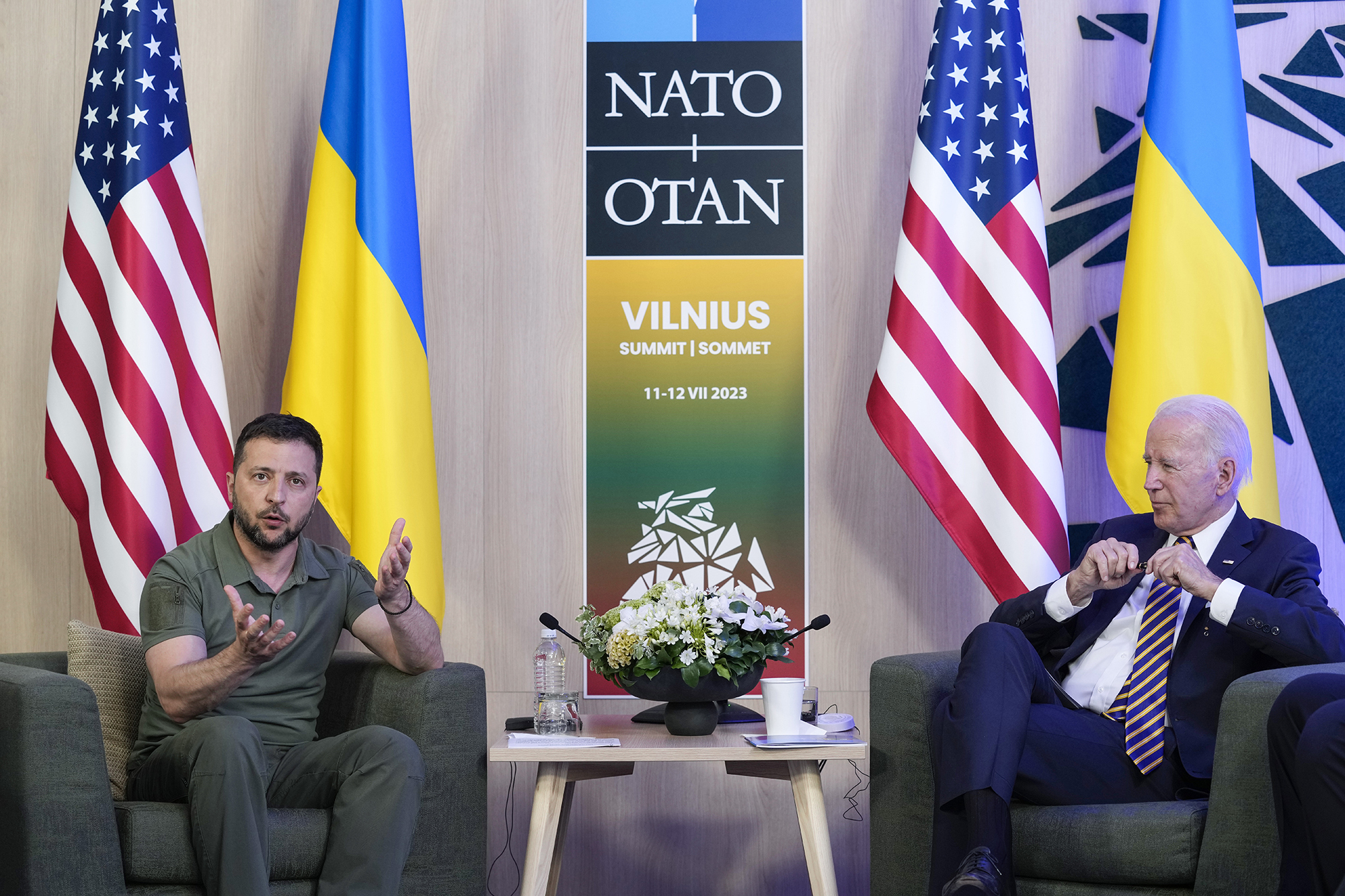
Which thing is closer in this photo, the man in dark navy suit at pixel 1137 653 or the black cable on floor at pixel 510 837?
the man in dark navy suit at pixel 1137 653

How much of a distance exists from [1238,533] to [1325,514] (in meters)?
1.12

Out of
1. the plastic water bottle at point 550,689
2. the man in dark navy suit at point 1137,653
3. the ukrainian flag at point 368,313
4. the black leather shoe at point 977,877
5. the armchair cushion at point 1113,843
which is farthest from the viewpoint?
the ukrainian flag at point 368,313

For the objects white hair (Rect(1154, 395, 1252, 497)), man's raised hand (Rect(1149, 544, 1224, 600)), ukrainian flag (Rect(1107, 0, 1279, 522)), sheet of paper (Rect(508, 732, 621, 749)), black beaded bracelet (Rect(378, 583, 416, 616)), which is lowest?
sheet of paper (Rect(508, 732, 621, 749))

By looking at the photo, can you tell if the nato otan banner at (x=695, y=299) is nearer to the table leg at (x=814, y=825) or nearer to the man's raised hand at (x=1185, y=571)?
the table leg at (x=814, y=825)

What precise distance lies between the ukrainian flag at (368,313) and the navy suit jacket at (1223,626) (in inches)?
61.8

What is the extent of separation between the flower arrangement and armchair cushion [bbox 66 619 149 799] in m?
0.99

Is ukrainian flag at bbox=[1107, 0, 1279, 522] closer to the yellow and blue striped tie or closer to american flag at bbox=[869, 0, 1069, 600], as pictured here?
american flag at bbox=[869, 0, 1069, 600]

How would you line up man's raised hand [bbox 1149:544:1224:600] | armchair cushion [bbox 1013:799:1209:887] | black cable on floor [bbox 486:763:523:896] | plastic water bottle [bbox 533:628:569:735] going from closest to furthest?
armchair cushion [bbox 1013:799:1209:887], man's raised hand [bbox 1149:544:1224:600], plastic water bottle [bbox 533:628:569:735], black cable on floor [bbox 486:763:523:896]

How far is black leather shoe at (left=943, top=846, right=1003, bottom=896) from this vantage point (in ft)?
6.88

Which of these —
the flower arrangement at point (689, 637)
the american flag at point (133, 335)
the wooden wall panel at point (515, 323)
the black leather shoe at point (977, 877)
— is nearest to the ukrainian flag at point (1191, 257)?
the wooden wall panel at point (515, 323)

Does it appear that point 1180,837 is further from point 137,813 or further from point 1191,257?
point 137,813

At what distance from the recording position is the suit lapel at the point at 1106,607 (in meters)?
2.76

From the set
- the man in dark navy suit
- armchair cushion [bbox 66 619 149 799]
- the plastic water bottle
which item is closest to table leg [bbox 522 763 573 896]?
the plastic water bottle

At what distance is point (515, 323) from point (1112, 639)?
190 cm
